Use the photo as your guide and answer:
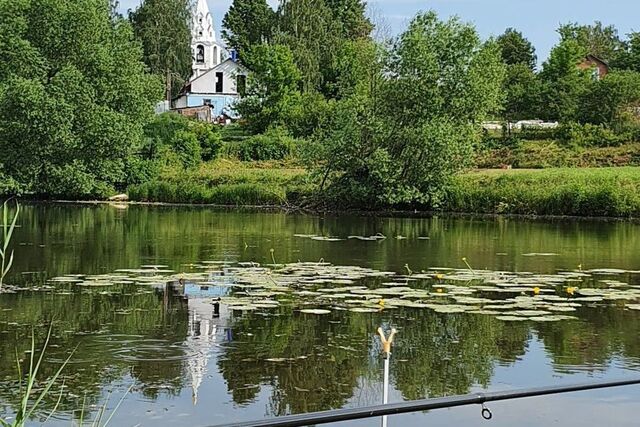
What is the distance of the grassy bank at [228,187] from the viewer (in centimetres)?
3444

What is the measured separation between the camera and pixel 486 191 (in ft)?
103

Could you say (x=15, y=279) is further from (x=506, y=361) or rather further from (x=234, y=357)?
(x=506, y=361)

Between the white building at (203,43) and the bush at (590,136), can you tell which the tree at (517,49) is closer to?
the white building at (203,43)

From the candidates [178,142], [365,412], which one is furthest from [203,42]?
[365,412]

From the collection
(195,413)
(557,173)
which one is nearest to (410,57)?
(557,173)

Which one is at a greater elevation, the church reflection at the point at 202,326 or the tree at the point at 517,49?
the tree at the point at 517,49

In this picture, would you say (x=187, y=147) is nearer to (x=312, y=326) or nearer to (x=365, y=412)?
(x=312, y=326)

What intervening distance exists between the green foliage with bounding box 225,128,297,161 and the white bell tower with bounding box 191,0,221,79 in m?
24.5

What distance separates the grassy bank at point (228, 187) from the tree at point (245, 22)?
31.9 metres

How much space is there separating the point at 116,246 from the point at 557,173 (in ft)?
61.3

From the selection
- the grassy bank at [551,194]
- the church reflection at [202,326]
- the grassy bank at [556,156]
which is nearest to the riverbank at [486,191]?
the grassy bank at [551,194]

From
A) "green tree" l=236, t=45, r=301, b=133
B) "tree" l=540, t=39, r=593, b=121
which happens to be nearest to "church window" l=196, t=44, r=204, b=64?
"green tree" l=236, t=45, r=301, b=133

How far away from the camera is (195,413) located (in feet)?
20.6

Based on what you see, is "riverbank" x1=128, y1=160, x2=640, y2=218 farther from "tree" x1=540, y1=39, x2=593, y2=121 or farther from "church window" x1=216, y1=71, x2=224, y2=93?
"church window" x1=216, y1=71, x2=224, y2=93
